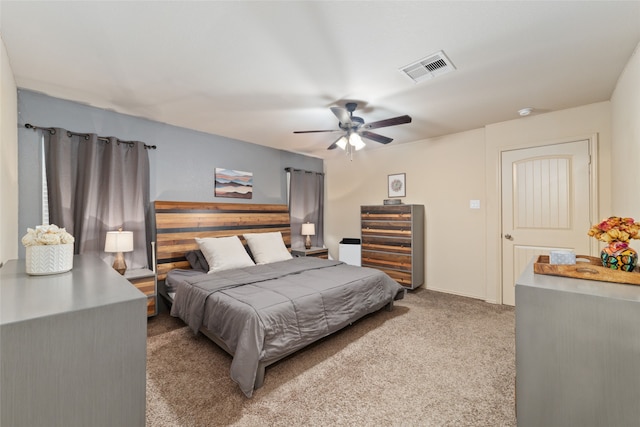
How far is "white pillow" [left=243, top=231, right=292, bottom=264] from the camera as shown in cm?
378

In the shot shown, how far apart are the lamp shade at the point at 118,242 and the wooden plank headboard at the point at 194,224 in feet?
1.41

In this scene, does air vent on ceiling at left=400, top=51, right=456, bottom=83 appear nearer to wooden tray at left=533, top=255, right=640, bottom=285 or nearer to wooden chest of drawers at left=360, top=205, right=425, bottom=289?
wooden tray at left=533, top=255, right=640, bottom=285

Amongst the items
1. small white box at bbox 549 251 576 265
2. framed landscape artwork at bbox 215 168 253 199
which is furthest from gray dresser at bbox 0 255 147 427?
framed landscape artwork at bbox 215 168 253 199

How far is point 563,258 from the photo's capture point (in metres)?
1.37

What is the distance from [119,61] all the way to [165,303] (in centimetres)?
262

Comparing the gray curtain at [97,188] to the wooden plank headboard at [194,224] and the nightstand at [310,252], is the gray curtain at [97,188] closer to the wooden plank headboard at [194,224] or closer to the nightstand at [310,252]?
the wooden plank headboard at [194,224]

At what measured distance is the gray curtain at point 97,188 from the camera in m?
2.77

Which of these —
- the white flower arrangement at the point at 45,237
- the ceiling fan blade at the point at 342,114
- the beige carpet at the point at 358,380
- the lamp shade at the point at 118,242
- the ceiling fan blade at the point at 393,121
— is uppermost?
the ceiling fan blade at the point at 342,114

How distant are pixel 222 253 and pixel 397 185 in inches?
118

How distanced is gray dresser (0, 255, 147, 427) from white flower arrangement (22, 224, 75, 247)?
38 centimetres

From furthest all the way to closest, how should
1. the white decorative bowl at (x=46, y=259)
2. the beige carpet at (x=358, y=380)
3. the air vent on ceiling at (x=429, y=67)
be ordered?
the air vent on ceiling at (x=429, y=67) < the beige carpet at (x=358, y=380) < the white decorative bowl at (x=46, y=259)

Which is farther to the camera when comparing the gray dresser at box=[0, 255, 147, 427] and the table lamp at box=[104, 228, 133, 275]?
the table lamp at box=[104, 228, 133, 275]

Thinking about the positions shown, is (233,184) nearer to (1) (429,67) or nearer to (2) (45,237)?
(2) (45,237)

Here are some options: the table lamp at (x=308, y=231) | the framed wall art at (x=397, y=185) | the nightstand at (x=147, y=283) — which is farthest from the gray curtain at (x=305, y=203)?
the nightstand at (x=147, y=283)
